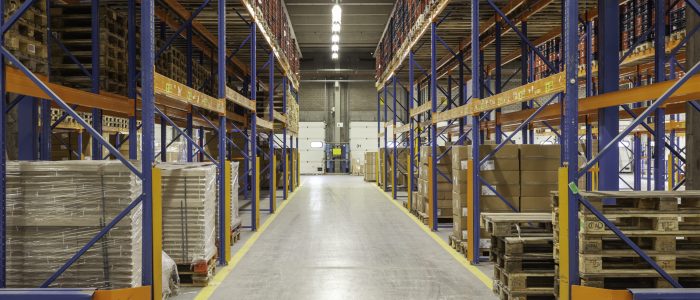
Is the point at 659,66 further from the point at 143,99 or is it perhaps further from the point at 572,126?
the point at 143,99

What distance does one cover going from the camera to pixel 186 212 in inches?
254

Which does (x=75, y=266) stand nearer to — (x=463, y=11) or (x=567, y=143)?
(x=567, y=143)

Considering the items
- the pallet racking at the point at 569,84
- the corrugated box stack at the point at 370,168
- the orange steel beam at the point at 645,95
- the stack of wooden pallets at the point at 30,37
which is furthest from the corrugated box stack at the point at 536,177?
the corrugated box stack at the point at 370,168

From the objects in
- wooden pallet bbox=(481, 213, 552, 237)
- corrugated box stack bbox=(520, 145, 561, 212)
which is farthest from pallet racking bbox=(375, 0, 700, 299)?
wooden pallet bbox=(481, 213, 552, 237)

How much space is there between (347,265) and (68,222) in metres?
4.17

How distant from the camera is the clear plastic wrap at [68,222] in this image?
4707mm

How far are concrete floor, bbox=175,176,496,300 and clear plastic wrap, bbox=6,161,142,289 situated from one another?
1.50m

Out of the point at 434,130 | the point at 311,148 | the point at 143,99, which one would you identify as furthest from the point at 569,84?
the point at 311,148

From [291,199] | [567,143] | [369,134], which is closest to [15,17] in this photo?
[567,143]

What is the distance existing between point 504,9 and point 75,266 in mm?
8055

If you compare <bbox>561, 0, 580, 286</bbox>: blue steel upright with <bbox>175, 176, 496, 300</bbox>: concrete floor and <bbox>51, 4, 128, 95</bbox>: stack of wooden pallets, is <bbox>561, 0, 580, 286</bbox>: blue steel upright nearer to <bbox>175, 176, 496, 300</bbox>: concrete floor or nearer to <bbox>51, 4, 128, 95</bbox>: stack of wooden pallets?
<bbox>175, 176, 496, 300</bbox>: concrete floor

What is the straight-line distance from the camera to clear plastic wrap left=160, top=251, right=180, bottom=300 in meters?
5.88

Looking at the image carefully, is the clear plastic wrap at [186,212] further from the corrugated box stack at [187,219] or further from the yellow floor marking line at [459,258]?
the yellow floor marking line at [459,258]

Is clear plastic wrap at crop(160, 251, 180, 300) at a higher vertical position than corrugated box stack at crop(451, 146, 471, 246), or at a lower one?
lower
